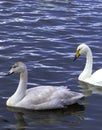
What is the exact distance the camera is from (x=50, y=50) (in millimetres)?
20594

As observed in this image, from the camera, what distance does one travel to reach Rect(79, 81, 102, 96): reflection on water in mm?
17141

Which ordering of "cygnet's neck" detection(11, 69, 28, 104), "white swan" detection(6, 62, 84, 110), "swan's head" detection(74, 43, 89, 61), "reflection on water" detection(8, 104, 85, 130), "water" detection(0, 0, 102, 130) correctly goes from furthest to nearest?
1. "swan's head" detection(74, 43, 89, 61)
2. "cygnet's neck" detection(11, 69, 28, 104)
3. "white swan" detection(6, 62, 84, 110)
4. "water" detection(0, 0, 102, 130)
5. "reflection on water" detection(8, 104, 85, 130)

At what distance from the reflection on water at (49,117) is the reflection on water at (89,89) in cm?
117

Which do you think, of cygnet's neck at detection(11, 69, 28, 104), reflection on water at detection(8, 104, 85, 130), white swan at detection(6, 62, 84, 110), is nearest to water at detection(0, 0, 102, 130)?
reflection on water at detection(8, 104, 85, 130)

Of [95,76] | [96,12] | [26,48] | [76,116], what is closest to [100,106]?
[76,116]

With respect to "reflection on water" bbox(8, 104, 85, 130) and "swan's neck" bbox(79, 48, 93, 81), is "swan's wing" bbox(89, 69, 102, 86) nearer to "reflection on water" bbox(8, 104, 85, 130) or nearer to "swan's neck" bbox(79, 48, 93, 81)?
"swan's neck" bbox(79, 48, 93, 81)

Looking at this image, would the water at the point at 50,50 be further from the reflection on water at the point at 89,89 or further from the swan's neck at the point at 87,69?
the swan's neck at the point at 87,69

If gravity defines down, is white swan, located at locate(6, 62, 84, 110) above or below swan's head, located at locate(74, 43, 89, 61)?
below

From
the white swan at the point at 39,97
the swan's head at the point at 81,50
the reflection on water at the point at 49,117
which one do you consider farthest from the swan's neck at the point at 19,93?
the swan's head at the point at 81,50

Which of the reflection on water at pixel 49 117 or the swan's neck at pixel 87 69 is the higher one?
the swan's neck at pixel 87 69

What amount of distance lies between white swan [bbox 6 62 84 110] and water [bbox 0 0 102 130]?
189mm

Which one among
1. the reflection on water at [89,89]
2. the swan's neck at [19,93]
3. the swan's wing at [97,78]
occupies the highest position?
the swan's neck at [19,93]

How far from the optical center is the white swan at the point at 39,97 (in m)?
15.7

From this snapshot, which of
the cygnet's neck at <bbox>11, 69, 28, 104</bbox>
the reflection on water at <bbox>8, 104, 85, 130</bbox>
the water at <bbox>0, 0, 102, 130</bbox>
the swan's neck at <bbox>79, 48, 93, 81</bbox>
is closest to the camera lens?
the reflection on water at <bbox>8, 104, 85, 130</bbox>
